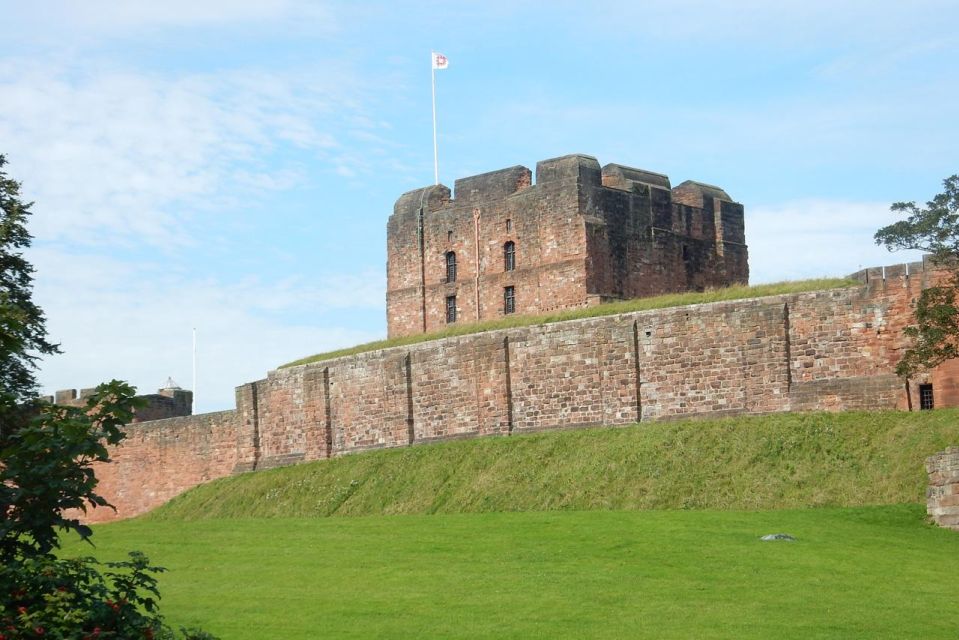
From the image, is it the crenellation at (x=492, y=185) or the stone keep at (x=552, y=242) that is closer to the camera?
the stone keep at (x=552, y=242)

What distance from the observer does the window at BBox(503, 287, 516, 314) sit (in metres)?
48.2

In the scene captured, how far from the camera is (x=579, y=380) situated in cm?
3756

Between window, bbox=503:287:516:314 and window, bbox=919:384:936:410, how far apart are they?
1813 centimetres

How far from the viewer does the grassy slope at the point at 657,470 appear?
29250 mm

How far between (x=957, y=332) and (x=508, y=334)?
12.9m

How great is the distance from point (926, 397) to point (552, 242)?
16.7 m

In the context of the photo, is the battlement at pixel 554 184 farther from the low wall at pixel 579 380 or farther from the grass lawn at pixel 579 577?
the grass lawn at pixel 579 577

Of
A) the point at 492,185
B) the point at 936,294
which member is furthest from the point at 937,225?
the point at 492,185

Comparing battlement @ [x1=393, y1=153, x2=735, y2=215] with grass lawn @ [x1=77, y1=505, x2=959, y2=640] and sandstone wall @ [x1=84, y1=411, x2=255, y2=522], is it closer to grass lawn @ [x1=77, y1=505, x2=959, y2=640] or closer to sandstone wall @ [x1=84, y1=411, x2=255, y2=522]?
sandstone wall @ [x1=84, y1=411, x2=255, y2=522]

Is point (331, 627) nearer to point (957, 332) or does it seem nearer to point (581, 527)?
point (581, 527)

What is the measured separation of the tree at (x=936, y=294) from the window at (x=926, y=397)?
71cm

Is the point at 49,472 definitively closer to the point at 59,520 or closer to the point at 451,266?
the point at 59,520

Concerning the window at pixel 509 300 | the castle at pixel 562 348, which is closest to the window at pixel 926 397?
the castle at pixel 562 348

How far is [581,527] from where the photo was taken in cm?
2539
